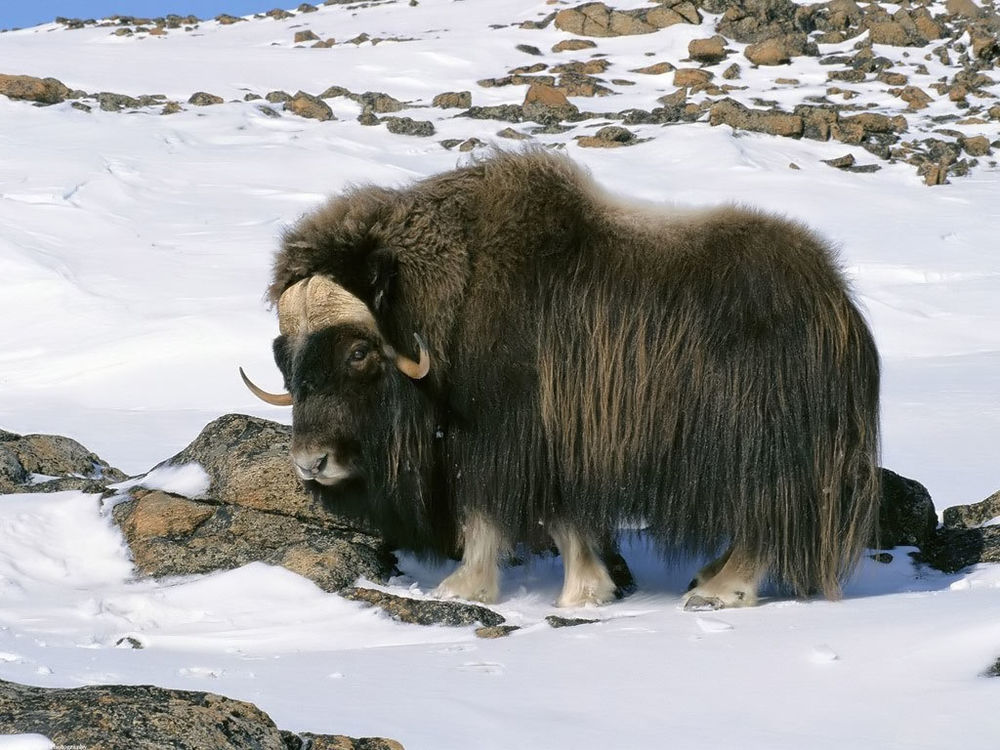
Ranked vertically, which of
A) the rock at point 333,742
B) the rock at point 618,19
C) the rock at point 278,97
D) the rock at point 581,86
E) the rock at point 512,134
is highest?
the rock at point 618,19

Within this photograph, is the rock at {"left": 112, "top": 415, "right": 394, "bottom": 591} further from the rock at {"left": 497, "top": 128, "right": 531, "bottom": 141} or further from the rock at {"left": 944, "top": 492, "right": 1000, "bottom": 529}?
the rock at {"left": 497, "top": 128, "right": 531, "bottom": 141}

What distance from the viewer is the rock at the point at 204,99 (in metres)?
19.6

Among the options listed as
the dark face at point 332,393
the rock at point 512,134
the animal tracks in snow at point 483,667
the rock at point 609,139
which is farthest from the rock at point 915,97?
the animal tracks in snow at point 483,667

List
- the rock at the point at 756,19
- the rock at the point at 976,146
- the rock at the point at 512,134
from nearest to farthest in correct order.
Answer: the rock at the point at 512,134, the rock at the point at 976,146, the rock at the point at 756,19

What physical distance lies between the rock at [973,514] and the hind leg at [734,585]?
3.41 feet

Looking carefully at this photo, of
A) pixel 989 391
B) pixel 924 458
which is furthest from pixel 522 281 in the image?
pixel 989 391

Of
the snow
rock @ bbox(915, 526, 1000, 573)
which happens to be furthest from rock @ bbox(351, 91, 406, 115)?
rock @ bbox(915, 526, 1000, 573)

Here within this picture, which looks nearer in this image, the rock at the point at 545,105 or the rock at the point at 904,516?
the rock at the point at 904,516

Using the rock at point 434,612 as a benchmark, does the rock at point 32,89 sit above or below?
above

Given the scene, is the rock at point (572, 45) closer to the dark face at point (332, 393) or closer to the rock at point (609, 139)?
the rock at point (609, 139)

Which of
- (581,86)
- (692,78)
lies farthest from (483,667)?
(692,78)

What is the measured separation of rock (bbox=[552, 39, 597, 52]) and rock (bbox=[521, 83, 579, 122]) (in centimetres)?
483

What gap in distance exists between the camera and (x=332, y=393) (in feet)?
11.5

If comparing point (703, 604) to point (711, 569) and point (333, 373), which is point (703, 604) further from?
point (333, 373)
